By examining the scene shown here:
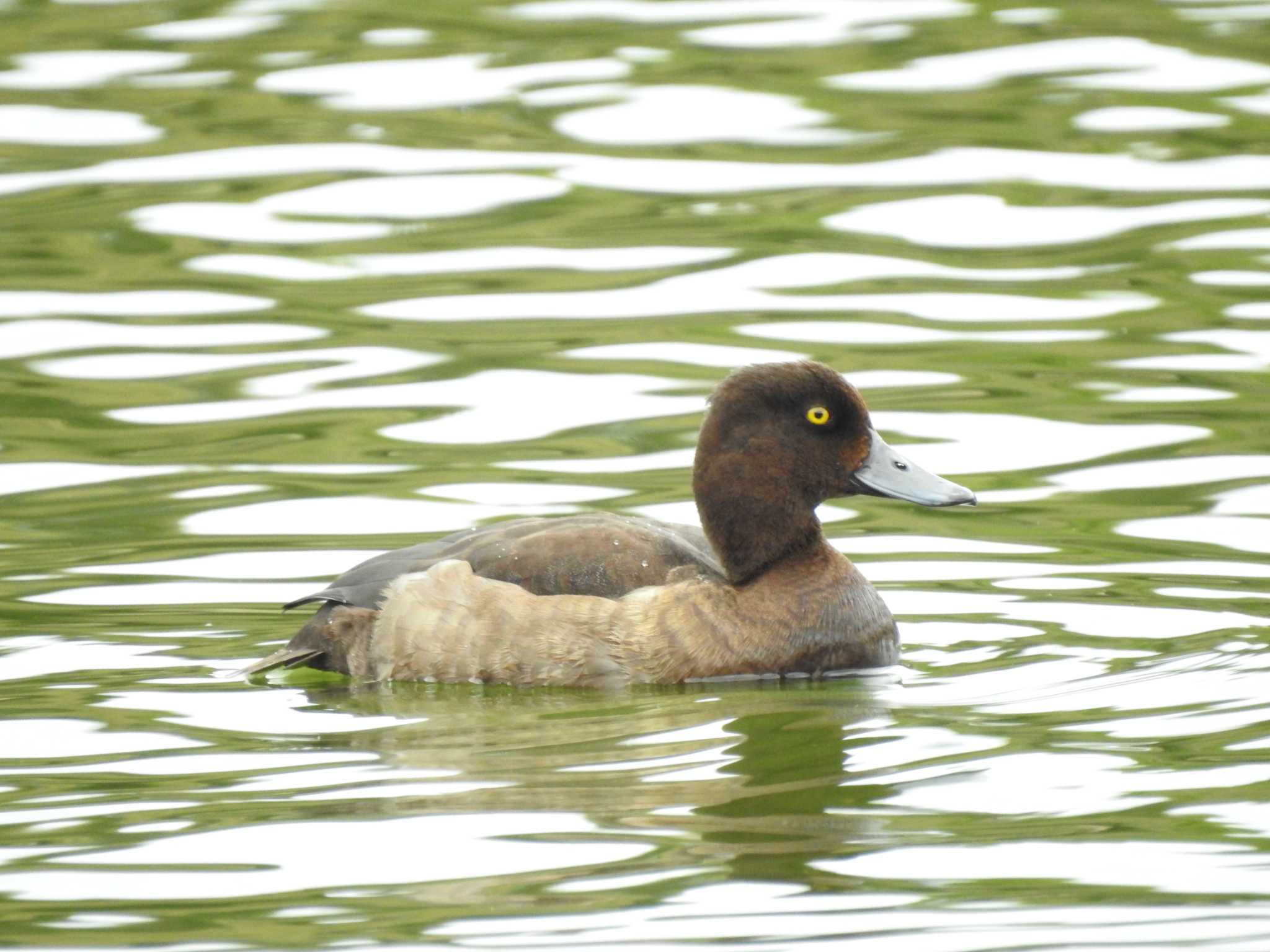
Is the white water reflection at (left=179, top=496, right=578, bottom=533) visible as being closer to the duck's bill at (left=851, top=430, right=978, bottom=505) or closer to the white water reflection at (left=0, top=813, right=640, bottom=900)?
the duck's bill at (left=851, top=430, right=978, bottom=505)

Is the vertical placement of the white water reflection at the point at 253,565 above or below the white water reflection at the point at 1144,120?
below

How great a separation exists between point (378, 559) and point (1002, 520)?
2.65m

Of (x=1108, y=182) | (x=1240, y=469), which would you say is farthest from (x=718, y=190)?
(x=1240, y=469)

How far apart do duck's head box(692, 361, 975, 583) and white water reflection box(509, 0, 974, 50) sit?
374 inches

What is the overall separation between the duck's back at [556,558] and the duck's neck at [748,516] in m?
0.11

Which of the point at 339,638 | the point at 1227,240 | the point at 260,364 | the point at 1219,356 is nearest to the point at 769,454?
the point at 339,638

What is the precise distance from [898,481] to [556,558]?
1198mm

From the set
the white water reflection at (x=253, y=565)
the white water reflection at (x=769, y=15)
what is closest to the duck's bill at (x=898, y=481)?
the white water reflection at (x=253, y=565)

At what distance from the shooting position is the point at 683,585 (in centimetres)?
782

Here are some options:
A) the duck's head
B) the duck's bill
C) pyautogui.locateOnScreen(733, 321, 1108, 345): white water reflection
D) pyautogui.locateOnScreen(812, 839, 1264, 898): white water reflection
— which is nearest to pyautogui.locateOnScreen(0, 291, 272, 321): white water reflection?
pyautogui.locateOnScreen(733, 321, 1108, 345): white water reflection

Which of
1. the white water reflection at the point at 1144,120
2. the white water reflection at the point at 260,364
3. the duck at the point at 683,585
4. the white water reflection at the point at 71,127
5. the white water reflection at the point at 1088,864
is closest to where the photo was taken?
the white water reflection at the point at 1088,864

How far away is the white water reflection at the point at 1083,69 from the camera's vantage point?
16.0m

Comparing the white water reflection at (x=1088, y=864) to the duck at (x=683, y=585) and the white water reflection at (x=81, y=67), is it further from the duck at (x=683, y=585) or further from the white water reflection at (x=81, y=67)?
the white water reflection at (x=81, y=67)

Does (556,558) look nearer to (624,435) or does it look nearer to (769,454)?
(769,454)
